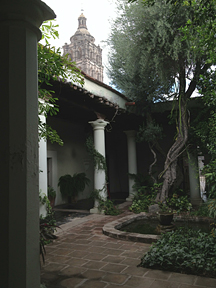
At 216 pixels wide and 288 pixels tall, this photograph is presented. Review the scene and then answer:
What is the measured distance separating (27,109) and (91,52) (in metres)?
41.5

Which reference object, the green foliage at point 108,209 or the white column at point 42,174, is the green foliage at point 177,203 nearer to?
the green foliage at point 108,209

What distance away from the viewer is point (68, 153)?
10.6 metres

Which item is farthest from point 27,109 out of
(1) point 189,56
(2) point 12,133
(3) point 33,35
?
(1) point 189,56

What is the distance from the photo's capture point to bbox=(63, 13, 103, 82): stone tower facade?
127 feet

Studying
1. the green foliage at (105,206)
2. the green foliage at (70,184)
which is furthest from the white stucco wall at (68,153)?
the green foliage at (105,206)

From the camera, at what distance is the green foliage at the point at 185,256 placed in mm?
3225

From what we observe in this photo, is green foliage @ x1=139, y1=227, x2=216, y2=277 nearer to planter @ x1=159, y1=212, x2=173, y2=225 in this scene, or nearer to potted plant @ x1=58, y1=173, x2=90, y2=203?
planter @ x1=159, y1=212, x2=173, y2=225

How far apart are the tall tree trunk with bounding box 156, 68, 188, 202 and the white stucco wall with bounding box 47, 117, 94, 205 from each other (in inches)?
164

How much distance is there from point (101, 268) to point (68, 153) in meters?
Answer: 7.42

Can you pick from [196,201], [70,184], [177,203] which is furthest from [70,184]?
[196,201]

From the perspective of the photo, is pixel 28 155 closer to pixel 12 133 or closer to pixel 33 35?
pixel 12 133

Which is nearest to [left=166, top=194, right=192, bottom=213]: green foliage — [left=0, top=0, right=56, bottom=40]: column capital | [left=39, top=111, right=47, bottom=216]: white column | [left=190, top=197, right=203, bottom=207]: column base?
[left=190, top=197, right=203, bottom=207]: column base

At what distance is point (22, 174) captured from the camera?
1540 millimetres

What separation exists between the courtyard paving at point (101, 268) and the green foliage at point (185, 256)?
113mm
